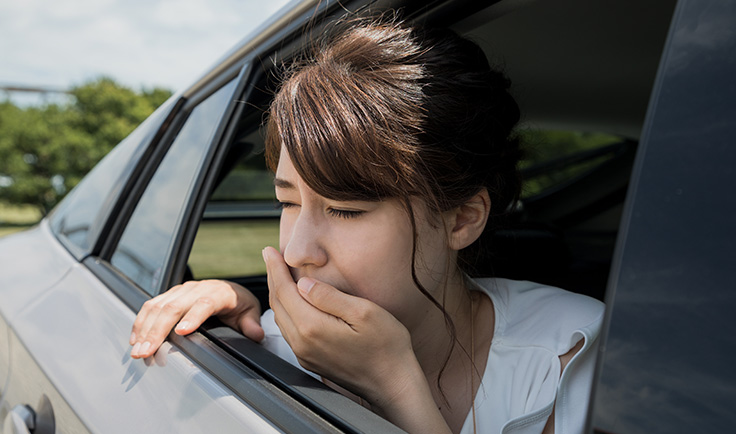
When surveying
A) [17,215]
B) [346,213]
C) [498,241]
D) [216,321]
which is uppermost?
[346,213]

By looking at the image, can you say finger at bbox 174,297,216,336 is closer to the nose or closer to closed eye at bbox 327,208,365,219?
the nose

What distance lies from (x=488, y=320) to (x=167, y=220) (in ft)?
3.35

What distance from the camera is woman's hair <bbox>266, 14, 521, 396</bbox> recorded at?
1.15m

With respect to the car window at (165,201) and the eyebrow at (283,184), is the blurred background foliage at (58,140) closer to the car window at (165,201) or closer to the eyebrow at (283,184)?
the car window at (165,201)

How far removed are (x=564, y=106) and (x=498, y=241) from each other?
102 centimetres

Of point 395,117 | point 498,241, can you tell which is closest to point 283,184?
point 395,117

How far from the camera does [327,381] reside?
1.31 m

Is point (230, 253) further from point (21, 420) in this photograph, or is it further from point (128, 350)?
point (128, 350)

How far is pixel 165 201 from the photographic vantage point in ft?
Answer: 6.11

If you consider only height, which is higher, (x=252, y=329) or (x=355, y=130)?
(x=355, y=130)

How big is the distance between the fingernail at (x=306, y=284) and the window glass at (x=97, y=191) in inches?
44.9

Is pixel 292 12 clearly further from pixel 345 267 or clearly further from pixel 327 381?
pixel 327 381

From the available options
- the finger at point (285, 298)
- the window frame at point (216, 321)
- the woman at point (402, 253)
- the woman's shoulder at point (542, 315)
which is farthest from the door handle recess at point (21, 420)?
the woman's shoulder at point (542, 315)

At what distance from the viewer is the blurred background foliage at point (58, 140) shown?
14492mm
